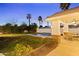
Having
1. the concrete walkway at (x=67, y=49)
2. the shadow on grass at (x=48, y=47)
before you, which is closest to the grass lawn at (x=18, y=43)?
the shadow on grass at (x=48, y=47)

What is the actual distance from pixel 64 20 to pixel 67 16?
5cm

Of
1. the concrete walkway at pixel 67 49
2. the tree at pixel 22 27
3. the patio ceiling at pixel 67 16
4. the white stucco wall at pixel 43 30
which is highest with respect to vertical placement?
the patio ceiling at pixel 67 16

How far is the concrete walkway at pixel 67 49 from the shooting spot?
116 inches

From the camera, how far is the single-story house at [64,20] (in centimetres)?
297

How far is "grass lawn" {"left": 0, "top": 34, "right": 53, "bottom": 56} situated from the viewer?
2.96 m

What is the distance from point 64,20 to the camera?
3.00m

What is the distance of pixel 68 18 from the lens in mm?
2994

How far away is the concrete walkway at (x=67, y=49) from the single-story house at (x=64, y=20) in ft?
0.40

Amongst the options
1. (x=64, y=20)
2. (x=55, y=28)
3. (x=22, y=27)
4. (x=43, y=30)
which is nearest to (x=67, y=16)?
(x=64, y=20)

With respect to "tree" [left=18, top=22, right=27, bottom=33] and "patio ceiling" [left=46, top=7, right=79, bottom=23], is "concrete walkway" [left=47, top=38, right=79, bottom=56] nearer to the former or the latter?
"patio ceiling" [left=46, top=7, right=79, bottom=23]

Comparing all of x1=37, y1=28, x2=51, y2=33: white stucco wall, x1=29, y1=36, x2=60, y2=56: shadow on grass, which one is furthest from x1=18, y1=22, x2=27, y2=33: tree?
x1=29, y1=36, x2=60, y2=56: shadow on grass

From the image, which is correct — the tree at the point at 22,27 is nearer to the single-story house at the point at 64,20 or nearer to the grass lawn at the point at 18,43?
the grass lawn at the point at 18,43

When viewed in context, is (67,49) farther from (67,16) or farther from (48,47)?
(67,16)

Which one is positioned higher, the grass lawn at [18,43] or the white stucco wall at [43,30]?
the white stucco wall at [43,30]
